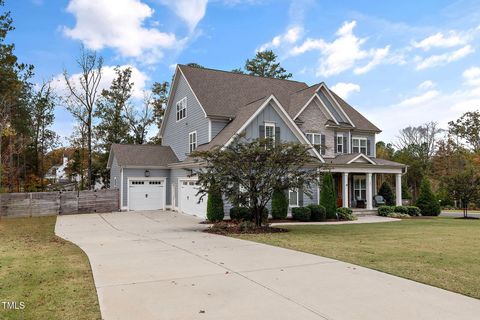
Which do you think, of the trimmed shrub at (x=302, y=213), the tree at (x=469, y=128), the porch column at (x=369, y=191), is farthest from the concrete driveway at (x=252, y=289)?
the tree at (x=469, y=128)

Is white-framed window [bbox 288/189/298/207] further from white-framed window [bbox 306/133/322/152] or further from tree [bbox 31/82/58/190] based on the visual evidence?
tree [bbox 31/82/58/190]

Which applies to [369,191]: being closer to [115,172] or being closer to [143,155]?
[143,155]

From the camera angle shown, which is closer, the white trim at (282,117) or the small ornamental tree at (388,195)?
the white trim at (282,117)

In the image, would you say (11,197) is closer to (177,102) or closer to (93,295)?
(177,102)

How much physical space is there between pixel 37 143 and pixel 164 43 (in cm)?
2191

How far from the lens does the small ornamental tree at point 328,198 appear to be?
2106 cm

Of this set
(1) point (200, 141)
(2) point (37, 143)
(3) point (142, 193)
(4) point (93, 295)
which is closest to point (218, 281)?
(4) point (93, 295)

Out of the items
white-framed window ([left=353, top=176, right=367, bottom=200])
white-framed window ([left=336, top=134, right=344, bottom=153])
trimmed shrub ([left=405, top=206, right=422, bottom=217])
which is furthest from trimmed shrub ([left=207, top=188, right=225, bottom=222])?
trimmed shrub ([left=405, top=206, right=422, bottom=217])

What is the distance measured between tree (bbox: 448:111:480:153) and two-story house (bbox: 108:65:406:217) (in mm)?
26544

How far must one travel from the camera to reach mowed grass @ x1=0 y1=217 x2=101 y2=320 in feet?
16.6

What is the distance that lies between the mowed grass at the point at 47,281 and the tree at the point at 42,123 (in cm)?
Result: 2899

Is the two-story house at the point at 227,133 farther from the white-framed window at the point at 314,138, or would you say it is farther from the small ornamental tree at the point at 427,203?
the small ornamental tree at the point at 427,203

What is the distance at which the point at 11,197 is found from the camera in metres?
21.7

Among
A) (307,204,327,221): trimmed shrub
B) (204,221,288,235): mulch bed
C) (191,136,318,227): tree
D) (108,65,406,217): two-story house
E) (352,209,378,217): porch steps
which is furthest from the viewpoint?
Result: (352,209,378,217): porch steps
